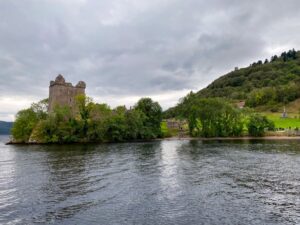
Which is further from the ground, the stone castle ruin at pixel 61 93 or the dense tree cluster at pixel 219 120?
the stone castle ruin at pixel 61 93

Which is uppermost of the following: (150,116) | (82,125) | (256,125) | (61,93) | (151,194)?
(61,93)

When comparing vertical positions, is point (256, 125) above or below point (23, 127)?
below

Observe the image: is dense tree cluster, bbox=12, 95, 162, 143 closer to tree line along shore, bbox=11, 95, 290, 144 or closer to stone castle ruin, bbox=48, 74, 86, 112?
tree line along shore, bbox=11, 95, 290, 144

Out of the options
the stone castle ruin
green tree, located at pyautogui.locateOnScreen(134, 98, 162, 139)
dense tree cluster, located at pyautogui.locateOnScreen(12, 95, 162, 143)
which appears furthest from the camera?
the stone castle ruin

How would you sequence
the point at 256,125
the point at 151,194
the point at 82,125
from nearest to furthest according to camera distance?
the point at 151,194 → the point at 82,125 → the point at 256,125

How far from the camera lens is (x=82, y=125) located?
356 ft

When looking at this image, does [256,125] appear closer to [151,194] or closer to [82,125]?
[82,125]

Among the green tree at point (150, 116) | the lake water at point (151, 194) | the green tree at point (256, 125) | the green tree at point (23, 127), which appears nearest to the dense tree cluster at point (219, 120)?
the green tree at point (256, 125)

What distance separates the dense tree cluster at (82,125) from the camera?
106 m

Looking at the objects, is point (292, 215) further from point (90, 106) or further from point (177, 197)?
point (90, 106)

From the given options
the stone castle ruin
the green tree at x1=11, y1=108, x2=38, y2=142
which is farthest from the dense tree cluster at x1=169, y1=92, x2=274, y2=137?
the green tree at x1=11, y1=108, x2=38, y2=142

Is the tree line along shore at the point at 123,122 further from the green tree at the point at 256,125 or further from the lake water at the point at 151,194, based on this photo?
the lake water at the point at 151,194

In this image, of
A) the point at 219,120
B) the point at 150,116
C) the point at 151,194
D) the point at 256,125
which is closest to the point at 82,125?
the point at 150,116

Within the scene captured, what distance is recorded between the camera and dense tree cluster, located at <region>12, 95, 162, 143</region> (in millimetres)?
106438
